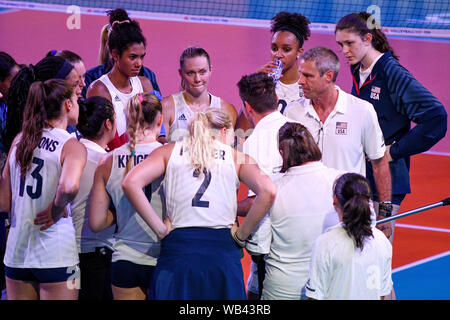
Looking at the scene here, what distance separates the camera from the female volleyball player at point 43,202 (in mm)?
5156

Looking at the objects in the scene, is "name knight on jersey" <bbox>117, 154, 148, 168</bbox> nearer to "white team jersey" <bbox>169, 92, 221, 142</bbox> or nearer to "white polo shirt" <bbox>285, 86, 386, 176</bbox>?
"white team jersey" <bbox>169, 92, 221, 142</bbox>

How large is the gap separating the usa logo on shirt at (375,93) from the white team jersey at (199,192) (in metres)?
2.56

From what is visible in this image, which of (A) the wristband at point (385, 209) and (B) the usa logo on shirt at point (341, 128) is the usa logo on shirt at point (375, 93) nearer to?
(B) the usa logo on shirt at point (341, 128)

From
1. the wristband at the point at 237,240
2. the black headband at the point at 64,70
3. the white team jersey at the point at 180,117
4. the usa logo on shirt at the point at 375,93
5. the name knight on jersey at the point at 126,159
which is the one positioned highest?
the usa logo on shirt at the point at 375,93

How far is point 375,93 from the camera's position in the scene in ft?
22.9

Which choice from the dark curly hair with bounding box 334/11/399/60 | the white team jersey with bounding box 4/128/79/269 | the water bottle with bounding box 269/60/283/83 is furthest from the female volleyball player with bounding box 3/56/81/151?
the dark curly hair with bounding box 334/11/399/60

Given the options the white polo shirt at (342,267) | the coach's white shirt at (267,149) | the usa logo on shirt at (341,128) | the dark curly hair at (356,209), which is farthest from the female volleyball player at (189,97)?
the white polo shirt at (342,267)

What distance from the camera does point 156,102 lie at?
5316 millimetres

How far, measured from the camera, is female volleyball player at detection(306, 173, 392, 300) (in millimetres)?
4641

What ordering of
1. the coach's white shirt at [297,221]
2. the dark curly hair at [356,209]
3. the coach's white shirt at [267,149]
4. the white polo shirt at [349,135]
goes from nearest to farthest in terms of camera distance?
the dark curly hair at [356,209]
the coach's white shirt at [297,221]
the coach's white shirt at [267,149]
the white polo shirt at [349,135]

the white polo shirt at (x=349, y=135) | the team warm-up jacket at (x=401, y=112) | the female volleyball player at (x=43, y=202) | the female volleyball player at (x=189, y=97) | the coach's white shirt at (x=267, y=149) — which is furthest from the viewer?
the female volleyball player at (x=189, y=97)

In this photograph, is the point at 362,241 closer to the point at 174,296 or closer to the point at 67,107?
the point at 174,296

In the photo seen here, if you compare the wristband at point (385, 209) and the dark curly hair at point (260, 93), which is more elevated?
the dark curly hair at point (260, 93)
